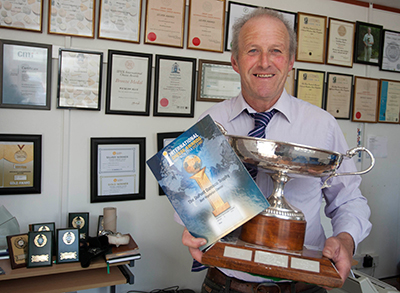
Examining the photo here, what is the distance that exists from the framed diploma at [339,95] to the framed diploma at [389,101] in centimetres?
36

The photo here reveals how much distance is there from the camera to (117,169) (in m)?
2.15

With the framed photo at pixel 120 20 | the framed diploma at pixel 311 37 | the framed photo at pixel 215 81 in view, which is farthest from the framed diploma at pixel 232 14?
the framed photo at pixel 120 20

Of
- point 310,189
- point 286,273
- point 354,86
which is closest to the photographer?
point 286,273

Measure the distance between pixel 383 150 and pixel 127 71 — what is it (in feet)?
8.01

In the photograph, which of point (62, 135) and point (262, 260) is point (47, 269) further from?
point (262, 260)

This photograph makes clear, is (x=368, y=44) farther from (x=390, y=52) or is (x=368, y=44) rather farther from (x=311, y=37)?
(x=311, y=37)

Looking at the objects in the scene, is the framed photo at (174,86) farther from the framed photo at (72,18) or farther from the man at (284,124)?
the man at (284,124)

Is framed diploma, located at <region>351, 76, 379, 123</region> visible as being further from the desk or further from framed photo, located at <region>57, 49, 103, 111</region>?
the desk

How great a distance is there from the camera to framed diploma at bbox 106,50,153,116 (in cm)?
213

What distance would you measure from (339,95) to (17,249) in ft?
8.74

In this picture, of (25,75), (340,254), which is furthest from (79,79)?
(340,254)

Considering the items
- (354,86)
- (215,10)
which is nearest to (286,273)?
(215,10)

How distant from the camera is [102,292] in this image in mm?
2135

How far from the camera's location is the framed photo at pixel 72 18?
1972 millimetres
